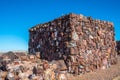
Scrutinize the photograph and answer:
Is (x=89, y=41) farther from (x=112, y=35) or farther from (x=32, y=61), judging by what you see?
(x=32, y=61)

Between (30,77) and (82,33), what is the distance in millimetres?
4953

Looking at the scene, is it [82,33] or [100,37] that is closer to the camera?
[82,33]

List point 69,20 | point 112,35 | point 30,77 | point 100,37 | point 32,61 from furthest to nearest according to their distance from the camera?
point 112,35, point 100,37, point 69,20, point 32,61, point 30,77

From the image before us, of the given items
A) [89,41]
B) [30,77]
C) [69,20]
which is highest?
[69,20]

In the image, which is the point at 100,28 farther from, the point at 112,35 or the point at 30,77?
the point at 30,77

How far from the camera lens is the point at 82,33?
14672 millimetres

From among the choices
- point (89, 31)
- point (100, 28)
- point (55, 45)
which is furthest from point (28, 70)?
point (100, 28)

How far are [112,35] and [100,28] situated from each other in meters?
1.52

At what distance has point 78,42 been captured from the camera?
14.3 meters

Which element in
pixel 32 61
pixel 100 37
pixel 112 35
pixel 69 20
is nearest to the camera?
pixel 32 61

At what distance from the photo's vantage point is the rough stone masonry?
46.5 ft

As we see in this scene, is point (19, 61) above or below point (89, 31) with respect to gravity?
below

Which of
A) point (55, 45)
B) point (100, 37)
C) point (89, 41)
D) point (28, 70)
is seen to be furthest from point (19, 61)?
point (100, 37)

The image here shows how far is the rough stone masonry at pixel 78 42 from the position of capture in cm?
1416
